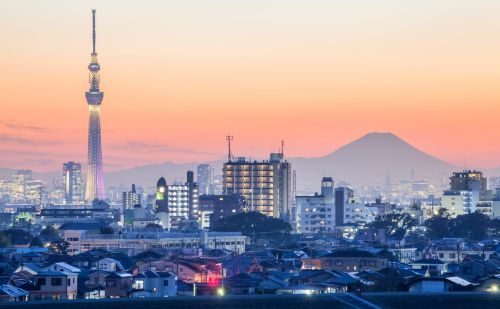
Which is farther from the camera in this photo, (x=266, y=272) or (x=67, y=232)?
(x=67, y=232)

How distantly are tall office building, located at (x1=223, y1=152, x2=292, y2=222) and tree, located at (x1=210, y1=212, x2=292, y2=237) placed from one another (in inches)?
1772

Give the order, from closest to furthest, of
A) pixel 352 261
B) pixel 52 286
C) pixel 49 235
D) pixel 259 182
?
1. pixel 52 286
2. pixel 352 261
3. pixel 49 235
4. pixel 259 182

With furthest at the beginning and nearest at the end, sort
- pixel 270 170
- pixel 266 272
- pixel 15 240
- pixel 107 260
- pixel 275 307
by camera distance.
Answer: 1. pixel 270 170
2. pixel 15 240
3. pixel 107 260
4. pixel 266 272
5. pixel 275 307

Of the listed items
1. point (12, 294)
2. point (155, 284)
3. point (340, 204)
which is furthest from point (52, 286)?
point (340, 204)

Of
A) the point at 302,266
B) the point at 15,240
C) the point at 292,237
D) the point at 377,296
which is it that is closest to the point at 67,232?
the point at 15,240

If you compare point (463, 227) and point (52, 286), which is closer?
point (52, 286)

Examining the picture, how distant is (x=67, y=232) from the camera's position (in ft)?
402

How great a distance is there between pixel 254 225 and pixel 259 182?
167ft

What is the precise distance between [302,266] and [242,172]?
107 metres

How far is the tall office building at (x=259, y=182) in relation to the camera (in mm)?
186125

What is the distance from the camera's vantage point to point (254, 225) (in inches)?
5359

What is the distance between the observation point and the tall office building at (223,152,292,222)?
18612 centimetres

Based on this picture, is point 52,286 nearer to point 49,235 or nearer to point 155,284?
point 155,284

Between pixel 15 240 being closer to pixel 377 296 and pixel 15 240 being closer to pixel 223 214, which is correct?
pixel 223 214
